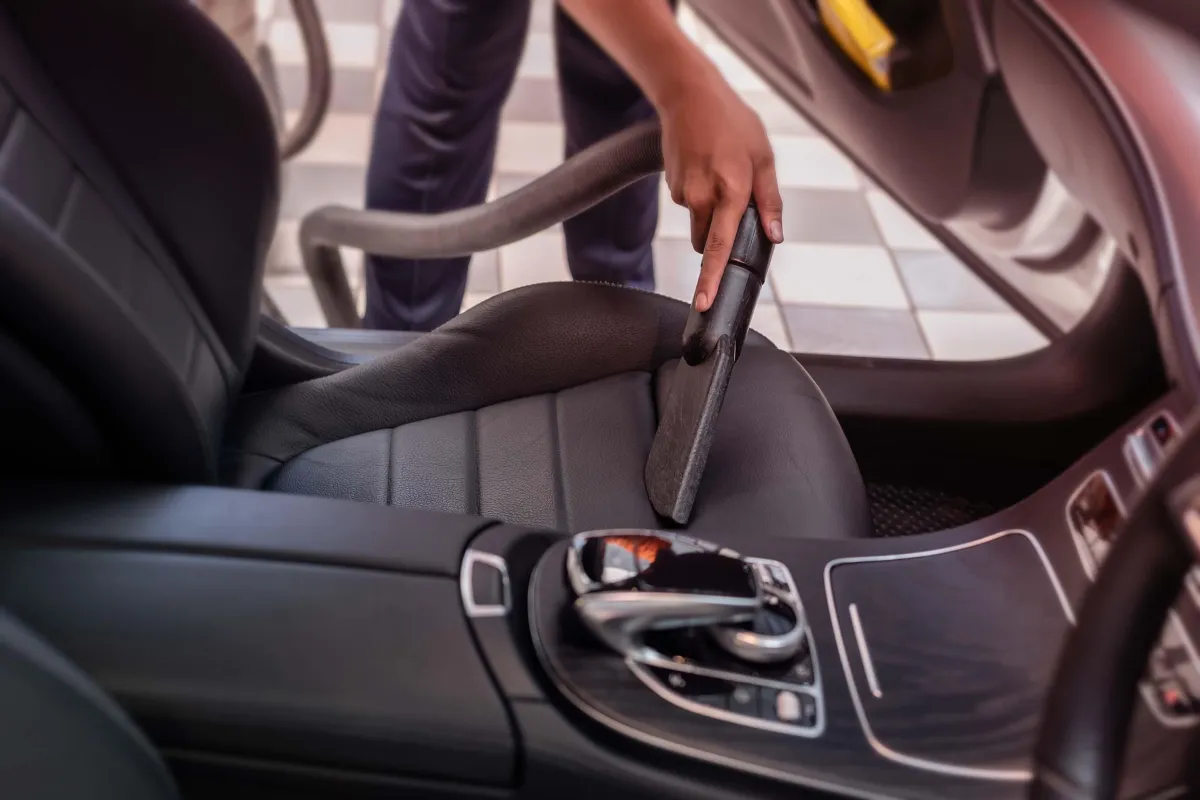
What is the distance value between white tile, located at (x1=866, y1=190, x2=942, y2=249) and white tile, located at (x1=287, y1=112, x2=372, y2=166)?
96cm

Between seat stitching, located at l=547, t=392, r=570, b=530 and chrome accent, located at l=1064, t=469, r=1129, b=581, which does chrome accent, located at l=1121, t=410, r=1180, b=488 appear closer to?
chrome accent, located at l=1064, t=469, r=1129, b=581

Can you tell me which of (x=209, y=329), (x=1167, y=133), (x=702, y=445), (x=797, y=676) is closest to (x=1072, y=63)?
(x=1167, y=133)

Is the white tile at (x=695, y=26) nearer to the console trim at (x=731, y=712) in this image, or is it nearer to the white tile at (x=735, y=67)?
the white tile at (x=735, y=67)

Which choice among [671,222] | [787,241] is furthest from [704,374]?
[787,241]

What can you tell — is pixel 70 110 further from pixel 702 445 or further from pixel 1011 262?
pixel 1011 262

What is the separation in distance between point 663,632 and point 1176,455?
9.6 inches

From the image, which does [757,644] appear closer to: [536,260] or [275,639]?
[275,639]

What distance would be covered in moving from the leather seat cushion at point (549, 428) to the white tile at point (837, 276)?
94 cm

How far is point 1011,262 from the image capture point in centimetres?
140

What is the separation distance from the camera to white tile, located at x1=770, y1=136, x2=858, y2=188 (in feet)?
6.92

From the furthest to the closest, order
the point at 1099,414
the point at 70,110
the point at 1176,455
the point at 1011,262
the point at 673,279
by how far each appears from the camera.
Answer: the point at 673,279
the point at 1011,262
the point at 1099,414
the point at 70,110
the point at 1176,455

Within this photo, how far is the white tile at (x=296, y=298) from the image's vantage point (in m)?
1.56

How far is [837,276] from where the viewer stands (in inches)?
74.1

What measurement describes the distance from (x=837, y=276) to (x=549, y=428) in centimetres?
114
